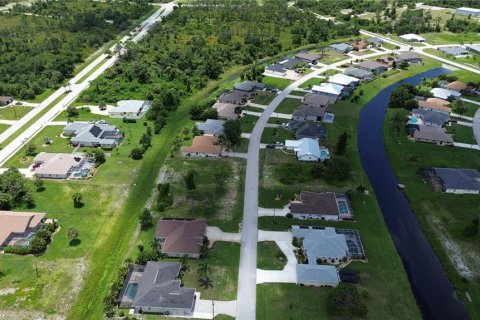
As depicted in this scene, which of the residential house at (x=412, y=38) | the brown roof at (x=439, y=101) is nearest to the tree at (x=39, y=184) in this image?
the brown roof at (x=439, y=101)

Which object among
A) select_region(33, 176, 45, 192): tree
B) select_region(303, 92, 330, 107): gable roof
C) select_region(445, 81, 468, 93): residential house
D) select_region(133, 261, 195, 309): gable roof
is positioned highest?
select_region(445, 81, 468, 93): residential house

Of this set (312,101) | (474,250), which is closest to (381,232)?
(474,250)

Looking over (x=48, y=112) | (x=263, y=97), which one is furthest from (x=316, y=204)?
(x=48, y=112)

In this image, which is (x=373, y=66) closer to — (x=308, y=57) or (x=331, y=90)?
(x=308, y=57)

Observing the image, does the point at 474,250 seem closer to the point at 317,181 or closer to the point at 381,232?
the point at 381,232

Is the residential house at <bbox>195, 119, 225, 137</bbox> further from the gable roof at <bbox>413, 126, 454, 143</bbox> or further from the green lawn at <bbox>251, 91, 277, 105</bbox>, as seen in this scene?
the gable roof at <bbox>413, 126, 454, 143</bbox>

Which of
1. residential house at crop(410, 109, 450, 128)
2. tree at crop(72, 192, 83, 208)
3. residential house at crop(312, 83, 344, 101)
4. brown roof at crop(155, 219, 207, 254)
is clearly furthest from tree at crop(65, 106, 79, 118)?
residential house at crop(410, 109, 450, 128)
